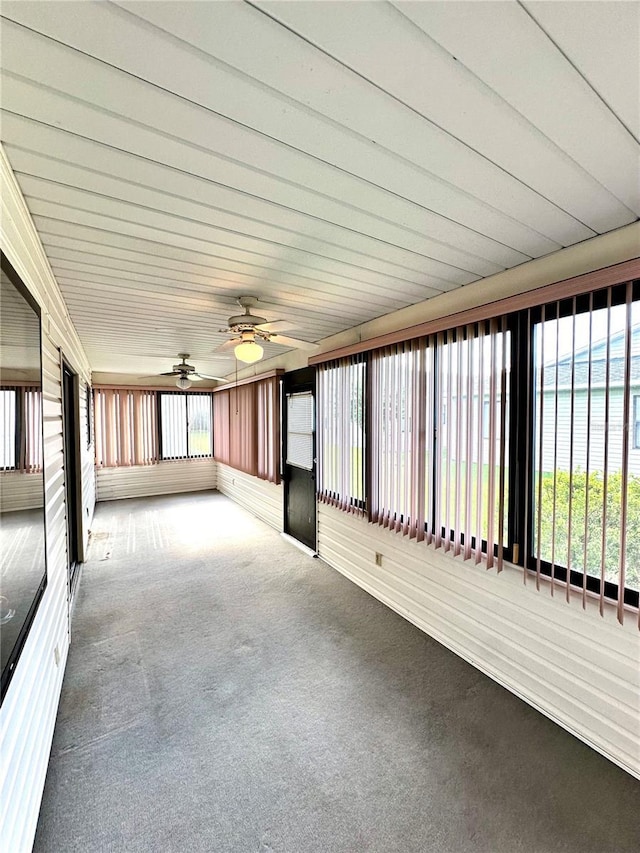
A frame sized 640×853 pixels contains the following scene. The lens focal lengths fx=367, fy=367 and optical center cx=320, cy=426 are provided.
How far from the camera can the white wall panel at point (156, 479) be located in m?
7.12

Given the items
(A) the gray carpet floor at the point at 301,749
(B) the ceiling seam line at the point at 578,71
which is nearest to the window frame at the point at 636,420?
(B) the ceiling seam line at the point at 578,71

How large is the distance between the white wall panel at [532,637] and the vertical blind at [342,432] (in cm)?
59

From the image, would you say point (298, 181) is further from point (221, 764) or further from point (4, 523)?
point (221, 764)

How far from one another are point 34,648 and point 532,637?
8.11 feet

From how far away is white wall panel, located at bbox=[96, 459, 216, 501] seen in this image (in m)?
7.12

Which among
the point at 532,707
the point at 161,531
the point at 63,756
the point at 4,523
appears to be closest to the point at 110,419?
the point at 161,531

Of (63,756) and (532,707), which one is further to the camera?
(532,707)

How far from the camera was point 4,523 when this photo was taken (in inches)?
39.7

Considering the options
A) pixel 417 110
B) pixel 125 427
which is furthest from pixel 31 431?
pixel 125 427

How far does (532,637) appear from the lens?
82.7 inches

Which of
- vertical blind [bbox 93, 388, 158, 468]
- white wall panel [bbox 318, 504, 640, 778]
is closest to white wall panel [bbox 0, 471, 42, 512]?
white wall panel [bbox 318, 504, 640, 778]

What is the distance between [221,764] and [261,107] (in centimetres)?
258

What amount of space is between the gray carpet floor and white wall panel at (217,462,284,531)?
2.20 metres

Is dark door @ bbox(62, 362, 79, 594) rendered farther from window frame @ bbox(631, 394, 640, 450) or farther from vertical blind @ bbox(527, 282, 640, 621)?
window frame @ bbox(631, 394, 640, 450)
